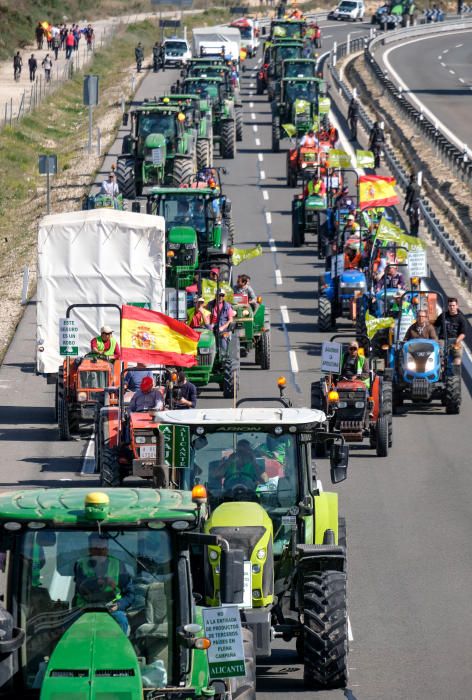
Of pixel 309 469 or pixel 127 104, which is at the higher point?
pixel 309 469

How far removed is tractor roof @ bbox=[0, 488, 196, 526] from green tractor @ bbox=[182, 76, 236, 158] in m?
49.7

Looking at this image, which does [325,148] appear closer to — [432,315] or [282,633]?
[432,315]

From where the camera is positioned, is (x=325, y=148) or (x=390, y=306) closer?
(x=390, y=306)

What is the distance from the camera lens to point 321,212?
4484cm

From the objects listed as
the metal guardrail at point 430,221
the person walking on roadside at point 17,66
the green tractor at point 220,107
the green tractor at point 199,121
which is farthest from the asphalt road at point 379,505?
the person walking on roadside at point 17,66

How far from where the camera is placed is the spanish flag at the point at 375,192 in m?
41.3

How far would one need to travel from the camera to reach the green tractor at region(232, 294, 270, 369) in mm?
33094

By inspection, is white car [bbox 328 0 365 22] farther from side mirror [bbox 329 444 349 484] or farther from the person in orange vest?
side mirror [bbox 329 444 349 484]

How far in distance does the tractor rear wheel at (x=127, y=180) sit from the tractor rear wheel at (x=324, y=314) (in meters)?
14.6

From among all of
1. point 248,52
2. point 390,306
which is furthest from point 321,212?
point 248,52

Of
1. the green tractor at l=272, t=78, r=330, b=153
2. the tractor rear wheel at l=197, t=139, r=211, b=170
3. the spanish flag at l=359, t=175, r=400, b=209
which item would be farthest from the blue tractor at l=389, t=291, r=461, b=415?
the green tractor at l=272, t=78, r=330, b=153

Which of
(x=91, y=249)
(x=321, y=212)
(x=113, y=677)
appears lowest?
(x=321, y=212)

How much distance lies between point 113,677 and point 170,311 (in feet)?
73.7

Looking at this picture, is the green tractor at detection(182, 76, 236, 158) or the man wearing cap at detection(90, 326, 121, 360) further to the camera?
the green tractor at detection(182, 76, 236, 158)
